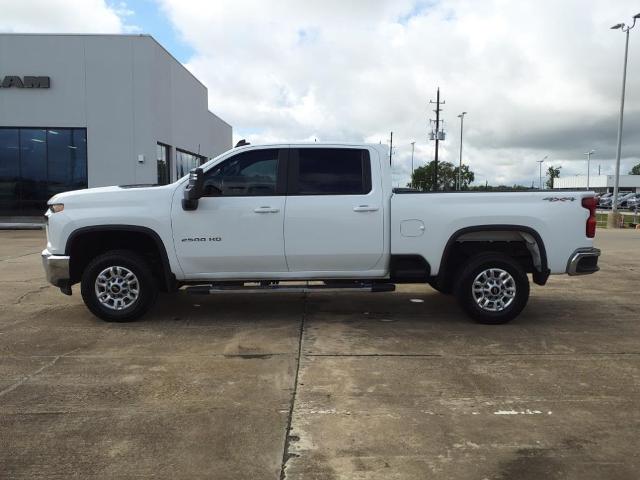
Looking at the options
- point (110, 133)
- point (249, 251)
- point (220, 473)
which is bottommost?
point (220, 473)

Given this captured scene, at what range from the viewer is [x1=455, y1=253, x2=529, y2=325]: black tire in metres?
6.31

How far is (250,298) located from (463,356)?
354 centimetres

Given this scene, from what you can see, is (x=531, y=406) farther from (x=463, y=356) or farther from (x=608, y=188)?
(x=608, y=188)

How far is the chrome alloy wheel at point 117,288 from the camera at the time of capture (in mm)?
6289

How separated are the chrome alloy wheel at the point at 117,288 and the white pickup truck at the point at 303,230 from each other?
0.01 meters

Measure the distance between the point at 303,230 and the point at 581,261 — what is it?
10.3 ft

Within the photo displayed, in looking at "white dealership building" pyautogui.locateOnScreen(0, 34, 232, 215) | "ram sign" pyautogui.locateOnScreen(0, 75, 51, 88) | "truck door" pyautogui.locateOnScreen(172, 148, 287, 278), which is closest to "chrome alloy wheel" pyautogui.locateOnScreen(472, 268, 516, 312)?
"truck door" pyautogui.locateOnScreen(172, 148, 287, 278)

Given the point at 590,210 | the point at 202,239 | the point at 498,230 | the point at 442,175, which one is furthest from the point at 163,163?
the point at 442,175

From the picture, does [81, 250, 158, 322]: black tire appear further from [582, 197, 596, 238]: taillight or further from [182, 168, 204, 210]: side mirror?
[582, 197, 596, 238]: taillight

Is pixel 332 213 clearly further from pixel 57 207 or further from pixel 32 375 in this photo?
pixel 32 375

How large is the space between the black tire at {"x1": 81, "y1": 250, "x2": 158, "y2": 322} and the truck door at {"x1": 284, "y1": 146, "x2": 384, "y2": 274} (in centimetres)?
164

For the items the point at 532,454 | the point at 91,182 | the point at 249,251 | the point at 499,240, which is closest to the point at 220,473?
the point at 532,454

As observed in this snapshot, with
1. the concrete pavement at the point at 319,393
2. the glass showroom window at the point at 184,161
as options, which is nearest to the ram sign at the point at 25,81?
the glass showroom window at the point at 184,161

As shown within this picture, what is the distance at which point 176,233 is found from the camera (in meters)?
6.16
